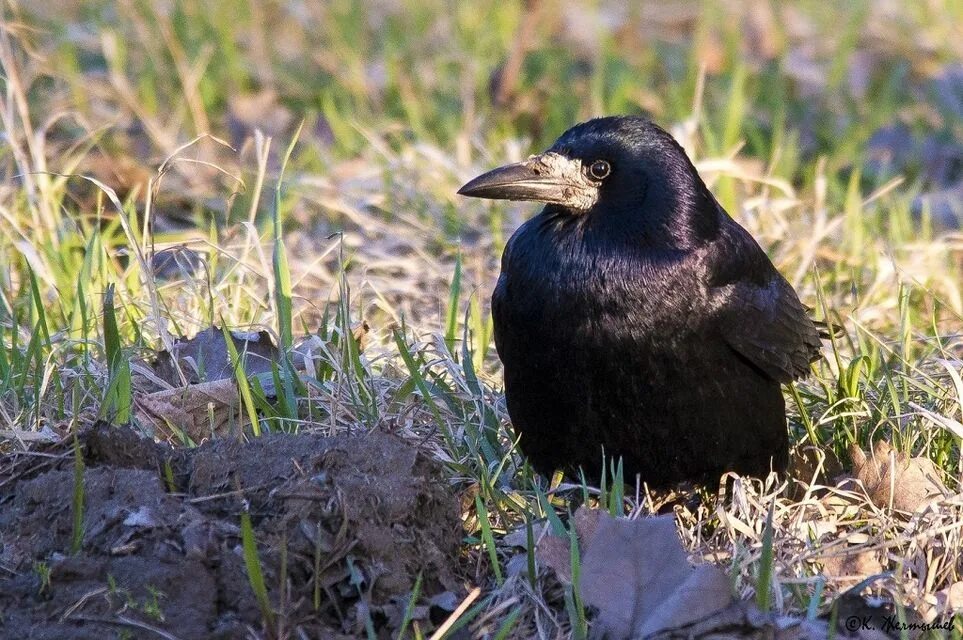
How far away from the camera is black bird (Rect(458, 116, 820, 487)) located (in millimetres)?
3328

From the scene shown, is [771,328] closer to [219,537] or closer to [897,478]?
[897,478]

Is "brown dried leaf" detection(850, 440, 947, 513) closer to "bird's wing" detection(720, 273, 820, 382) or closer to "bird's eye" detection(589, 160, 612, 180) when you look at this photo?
"bird's wing" detection(720, 273, 820, 382)

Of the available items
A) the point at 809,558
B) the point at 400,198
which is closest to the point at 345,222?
the point at 400,198

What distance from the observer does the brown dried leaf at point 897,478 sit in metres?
3.27

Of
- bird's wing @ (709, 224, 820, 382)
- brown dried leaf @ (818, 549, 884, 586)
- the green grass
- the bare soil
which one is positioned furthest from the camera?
bird's wing @ (709, 224, 820, 382)

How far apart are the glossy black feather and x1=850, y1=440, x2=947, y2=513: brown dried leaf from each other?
0.24m

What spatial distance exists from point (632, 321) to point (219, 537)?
1.17 meters

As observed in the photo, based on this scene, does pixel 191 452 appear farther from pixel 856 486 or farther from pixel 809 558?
A: pixel 856 486

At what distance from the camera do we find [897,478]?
335 cm

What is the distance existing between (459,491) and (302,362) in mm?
661

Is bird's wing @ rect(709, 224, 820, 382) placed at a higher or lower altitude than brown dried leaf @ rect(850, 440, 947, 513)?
higher

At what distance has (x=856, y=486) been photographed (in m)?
3.46

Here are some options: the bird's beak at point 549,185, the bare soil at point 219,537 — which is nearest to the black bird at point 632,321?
the bird's beak at point 549,185

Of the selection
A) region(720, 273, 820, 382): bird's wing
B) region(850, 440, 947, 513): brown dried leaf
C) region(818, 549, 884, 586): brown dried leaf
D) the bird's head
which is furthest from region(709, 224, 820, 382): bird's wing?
region(818, 549, 884, 586): brown dried leaf
